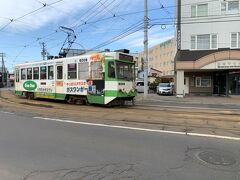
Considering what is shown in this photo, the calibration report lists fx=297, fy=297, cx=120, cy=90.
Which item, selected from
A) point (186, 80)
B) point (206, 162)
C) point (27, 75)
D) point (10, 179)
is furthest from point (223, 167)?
point (186, 80)

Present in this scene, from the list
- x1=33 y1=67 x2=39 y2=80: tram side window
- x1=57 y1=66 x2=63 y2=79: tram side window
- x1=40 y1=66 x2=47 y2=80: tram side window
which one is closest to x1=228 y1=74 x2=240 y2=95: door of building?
x1=57 y1=66 x2=63 y2=79: tram side window

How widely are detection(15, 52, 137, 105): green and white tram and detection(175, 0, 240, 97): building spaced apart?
14.5m

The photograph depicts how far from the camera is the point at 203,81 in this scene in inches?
1407

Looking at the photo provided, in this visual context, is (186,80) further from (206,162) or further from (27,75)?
(206,162)

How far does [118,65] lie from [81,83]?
278 cm

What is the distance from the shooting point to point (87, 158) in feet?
21.6

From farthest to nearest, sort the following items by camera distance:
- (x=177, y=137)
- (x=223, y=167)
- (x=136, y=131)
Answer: (x=136, y=131)
(x=177, y=137)
(x=223, y=167)

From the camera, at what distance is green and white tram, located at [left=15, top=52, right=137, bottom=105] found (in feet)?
55.0

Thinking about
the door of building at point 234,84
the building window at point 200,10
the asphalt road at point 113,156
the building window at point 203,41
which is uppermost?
the building window at point 200,10

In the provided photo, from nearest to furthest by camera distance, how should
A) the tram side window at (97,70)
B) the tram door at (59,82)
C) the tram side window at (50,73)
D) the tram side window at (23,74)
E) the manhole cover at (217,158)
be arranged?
the manhole cover at (217,158)
the tram side window at (97,70)
the tram door at (59,82)
the tram side window at (50,73)
the tram side window at (23,74)

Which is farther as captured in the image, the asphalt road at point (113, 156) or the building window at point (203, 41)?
the building window at point (203, 41)

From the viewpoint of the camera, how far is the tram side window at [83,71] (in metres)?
17.9

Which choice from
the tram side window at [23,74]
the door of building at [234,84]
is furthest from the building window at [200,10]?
the tram side window at [23,74]

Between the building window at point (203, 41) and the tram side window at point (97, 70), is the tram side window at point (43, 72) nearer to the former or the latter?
the tram side window at point (97, 70)
